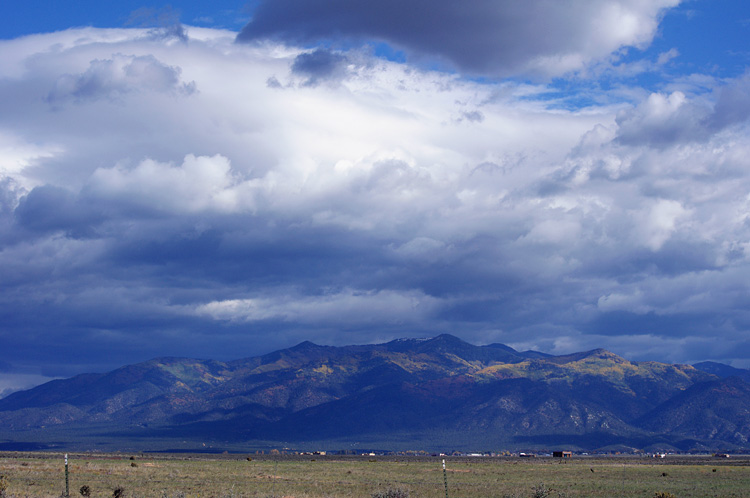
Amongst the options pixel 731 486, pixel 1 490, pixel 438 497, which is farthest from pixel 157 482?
pixel 731 486

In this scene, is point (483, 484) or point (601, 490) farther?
point (483, 484)

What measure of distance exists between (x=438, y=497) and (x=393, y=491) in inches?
392

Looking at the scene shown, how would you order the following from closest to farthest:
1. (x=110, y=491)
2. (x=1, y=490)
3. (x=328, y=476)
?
(x=1, y=490) < (x=110, y=491) < (x=328, y=476)

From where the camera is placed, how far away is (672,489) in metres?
82.2

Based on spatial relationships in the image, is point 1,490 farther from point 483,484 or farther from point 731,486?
point 731,486

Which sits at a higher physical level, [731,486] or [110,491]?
[110,491]

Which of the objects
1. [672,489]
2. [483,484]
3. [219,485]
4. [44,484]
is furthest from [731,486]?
[44,484]

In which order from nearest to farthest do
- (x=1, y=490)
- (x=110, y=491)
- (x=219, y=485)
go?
1. (x=1, y=490)
2. (x=110, y=491)
3. (x=219, y=485)

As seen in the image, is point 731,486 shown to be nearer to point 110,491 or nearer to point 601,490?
point 601,490

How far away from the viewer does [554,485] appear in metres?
85.6

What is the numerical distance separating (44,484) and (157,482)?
1161cm

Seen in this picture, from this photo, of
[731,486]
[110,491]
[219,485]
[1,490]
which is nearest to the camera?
[1,490]

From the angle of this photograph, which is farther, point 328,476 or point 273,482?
point 328,476

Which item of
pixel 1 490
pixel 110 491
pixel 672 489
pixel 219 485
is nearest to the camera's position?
pixel 1 490
